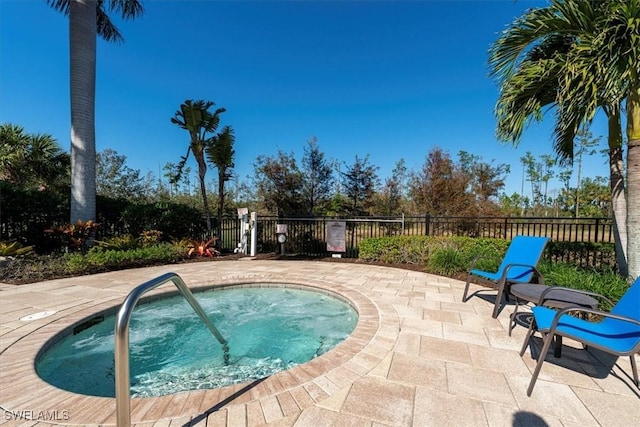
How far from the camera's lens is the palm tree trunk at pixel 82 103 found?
6062 mm

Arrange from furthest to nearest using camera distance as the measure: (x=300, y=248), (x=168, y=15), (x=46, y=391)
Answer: (x=300, y=248), (x=168, y=15), (x=46, y=391)

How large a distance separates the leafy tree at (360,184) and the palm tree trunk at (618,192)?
7.56 meters

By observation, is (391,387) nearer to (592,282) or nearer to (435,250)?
(592,282)

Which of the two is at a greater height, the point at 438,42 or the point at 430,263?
the point at 438,42

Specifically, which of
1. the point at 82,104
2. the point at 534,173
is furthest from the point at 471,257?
the point at 534,173

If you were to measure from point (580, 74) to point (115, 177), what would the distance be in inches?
770

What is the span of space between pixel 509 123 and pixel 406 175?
328 inches

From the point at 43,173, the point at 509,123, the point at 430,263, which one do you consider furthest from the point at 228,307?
the point at 43,173

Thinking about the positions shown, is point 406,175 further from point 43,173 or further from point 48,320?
point 43,173

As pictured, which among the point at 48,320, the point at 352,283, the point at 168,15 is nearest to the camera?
the point at 48,320

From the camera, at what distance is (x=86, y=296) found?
3908mm

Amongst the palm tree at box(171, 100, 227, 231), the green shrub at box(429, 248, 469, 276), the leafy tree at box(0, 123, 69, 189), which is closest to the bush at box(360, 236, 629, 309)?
the green shrub at box(429, 248, 469, 276)

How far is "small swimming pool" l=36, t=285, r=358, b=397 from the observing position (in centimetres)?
237

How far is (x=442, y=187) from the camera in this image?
10.8 metres
